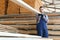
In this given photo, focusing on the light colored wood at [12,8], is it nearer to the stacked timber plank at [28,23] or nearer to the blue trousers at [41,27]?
the stacked timber plank at [28,23]

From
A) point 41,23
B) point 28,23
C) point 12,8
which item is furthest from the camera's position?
point 28,23

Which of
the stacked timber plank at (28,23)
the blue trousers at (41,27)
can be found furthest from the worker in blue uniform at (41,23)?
the stacked timber plank at (28,23)

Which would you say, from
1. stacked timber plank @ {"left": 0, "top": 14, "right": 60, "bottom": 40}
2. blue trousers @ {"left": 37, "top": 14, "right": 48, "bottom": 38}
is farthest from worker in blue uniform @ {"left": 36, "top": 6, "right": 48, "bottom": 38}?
stacked timber plank @ {"left": 0, "top": 14, "right": 60, "bottom": 40}

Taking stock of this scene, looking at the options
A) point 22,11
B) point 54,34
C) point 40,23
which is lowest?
point 54,34

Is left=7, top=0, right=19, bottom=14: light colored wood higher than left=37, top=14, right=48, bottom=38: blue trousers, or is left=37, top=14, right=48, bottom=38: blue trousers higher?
left=7, top=0, right=19, bottom=14: light colored wood

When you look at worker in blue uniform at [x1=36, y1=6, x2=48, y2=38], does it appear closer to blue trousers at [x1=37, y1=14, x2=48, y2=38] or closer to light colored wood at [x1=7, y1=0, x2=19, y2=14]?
blue trousers at [x1=37, y1=14, x2=48, y2=38]

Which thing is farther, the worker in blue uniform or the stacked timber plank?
the stacked timber plank

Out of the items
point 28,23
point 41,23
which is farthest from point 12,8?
point 41,23

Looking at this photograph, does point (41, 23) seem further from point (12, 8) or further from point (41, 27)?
point (12, 8)

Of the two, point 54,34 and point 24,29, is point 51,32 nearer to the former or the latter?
point 54,34

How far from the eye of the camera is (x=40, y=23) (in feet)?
16.6

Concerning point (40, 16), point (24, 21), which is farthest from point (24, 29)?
point (40, 16)

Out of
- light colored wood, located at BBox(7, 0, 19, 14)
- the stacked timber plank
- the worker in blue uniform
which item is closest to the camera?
light colored wood, located at BBox(7, 0, 19, 14)

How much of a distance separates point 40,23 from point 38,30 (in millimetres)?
197
